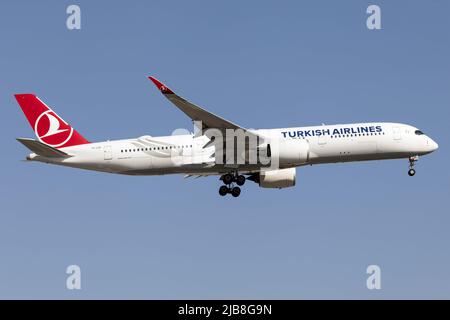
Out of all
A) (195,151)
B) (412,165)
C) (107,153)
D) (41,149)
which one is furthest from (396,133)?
(41,149)

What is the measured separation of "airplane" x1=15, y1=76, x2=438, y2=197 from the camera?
4969 centimetres

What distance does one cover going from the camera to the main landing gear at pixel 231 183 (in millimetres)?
51250

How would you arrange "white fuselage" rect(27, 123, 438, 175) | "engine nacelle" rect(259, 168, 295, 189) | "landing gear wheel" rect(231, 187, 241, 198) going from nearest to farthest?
"white fuselage" rect(27, 123, 438, 175) < "landing gear wheel" rect(231, 187, 241, 198) < "engine nacelle" rect(259, 168, 295, 189)

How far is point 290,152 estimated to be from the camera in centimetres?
4934

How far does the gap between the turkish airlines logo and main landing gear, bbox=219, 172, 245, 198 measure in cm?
942

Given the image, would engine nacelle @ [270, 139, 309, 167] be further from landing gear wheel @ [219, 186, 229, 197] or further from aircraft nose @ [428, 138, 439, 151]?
aircraft nose @ [428, 138, 439, 151]

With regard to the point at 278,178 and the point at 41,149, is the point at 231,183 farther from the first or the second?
the point at 41,149

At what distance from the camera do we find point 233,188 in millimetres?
51281

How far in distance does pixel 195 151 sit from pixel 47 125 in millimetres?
9519

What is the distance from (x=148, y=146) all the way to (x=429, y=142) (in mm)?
16337

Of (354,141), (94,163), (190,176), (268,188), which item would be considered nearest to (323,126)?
(354,141)

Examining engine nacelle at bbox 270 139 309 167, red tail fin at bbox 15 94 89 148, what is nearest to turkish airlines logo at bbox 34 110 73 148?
red tail fin at bbox 15 94 89 148

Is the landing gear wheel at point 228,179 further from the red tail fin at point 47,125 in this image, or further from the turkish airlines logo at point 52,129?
the turkish airlines logo at point 52,129

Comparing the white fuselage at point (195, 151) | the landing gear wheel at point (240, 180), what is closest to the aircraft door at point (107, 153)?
the white fuselage at point (195, 151)
